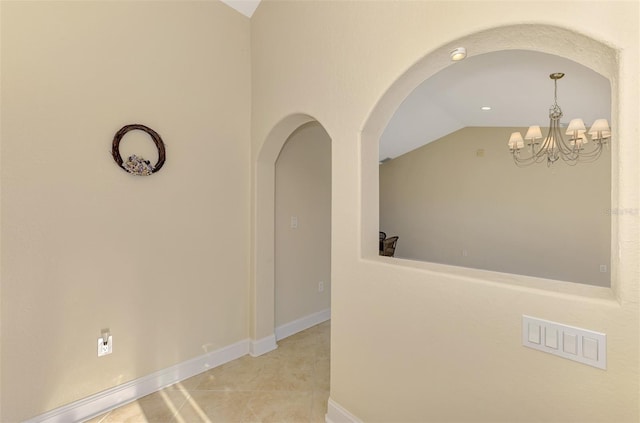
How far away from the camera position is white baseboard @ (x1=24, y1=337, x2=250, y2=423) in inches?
70.1

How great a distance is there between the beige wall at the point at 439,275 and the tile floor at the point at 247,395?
0.38m

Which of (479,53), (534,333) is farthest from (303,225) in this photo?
(534,333)

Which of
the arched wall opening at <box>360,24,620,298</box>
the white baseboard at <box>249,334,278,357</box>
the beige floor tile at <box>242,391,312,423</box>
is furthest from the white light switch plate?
the white baseboard at <box>249,334,278,357</box>

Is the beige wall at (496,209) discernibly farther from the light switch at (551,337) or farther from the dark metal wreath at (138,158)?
the dark metal wreath at (138,158)

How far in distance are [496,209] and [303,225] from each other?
4.39 meters

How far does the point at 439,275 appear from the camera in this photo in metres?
1.35

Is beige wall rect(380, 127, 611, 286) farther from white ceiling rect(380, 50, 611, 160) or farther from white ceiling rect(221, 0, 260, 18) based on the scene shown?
white ceiling rect(221, 0, 260, 18)

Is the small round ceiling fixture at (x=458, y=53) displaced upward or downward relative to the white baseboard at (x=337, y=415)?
upward

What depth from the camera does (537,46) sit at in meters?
1.18

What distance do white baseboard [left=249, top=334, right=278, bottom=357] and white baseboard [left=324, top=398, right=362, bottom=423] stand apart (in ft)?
3.22

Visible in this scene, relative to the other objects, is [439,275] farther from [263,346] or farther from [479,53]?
[263,346]

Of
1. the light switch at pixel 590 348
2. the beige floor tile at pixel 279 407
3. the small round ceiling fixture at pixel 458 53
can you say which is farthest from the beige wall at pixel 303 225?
the light switch at pixel 590 348

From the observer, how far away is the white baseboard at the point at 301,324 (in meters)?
3.00

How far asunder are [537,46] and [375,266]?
121 centimetres
